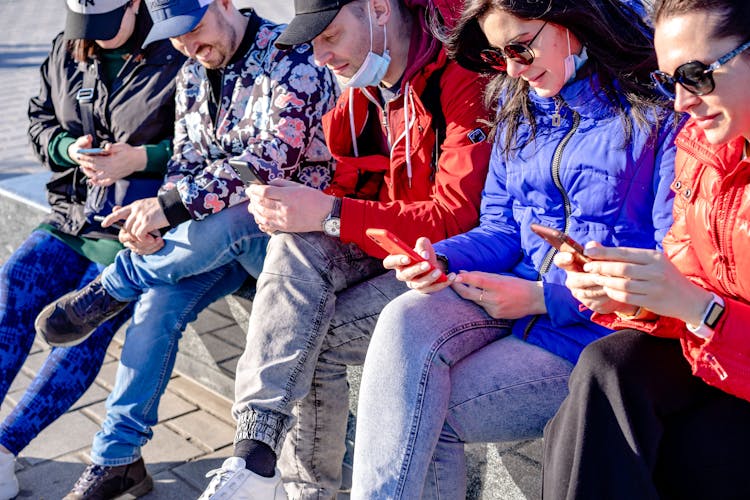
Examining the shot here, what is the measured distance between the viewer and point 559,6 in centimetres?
237

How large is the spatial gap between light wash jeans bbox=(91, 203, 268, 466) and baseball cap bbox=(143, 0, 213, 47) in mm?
632

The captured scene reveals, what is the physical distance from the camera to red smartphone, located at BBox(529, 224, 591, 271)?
1.95m

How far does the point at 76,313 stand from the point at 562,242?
1939 millimetres

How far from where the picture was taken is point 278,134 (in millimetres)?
3158

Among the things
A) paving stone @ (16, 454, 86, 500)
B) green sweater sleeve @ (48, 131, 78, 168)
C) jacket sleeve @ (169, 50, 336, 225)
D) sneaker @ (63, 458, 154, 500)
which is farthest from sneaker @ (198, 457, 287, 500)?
green sweater sleeve @ (48, 131, 78, 168)

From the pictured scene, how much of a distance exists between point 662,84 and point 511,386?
2.56 feet

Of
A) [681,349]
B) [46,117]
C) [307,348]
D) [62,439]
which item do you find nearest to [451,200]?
[307,348]

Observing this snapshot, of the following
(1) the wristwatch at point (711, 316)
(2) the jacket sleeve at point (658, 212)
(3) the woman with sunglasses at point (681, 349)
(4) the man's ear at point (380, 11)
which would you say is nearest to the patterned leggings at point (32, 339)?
(4) the man's ear at point (380, 11)

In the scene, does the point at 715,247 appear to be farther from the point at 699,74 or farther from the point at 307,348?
the point at 307,348

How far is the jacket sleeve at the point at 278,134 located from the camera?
10.3ft

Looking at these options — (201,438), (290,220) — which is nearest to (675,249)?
(290,220)

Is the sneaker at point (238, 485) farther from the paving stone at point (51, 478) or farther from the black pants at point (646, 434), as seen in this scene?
the paving stone at point (51, 478)

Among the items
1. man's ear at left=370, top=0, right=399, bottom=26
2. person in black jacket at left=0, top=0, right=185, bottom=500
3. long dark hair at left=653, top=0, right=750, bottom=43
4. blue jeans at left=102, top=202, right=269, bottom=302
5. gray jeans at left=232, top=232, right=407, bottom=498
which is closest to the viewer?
long dark hair at left=653, top=0, right=750, bottom=43

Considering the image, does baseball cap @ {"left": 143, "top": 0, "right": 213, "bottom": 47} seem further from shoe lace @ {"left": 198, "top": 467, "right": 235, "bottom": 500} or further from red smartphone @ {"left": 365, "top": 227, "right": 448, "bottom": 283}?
shoe lace @ {"left": 198, "top": 467, "right": 235, "bottom": 500}
